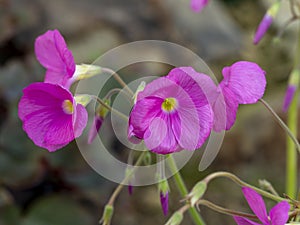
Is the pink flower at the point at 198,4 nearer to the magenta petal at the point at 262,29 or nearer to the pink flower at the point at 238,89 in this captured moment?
the magenta petal at the point at 262,29

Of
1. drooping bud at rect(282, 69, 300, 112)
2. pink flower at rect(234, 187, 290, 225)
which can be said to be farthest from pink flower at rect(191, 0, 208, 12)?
pink flower at rect(234, 187, 290, 225)

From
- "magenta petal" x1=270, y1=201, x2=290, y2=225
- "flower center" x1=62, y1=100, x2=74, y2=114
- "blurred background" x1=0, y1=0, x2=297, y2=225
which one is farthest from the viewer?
"blurred background" x1=0, y1=0, x2=297, y2=225

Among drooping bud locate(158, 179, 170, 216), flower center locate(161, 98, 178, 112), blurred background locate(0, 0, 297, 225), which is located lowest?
blurred background locate(0, 0, 297, 225)

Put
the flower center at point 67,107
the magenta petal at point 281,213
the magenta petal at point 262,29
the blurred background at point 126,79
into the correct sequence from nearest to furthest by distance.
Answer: the magenta petal at point 281,213 → the flower center at point 67,107 → the magenta petal at point 262,29 → the blurred background at point 126,79

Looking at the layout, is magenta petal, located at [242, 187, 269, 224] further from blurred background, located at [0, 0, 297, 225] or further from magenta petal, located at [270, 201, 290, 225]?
blurred background, located at [0, 0, 297, 225]

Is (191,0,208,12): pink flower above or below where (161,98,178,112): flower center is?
above

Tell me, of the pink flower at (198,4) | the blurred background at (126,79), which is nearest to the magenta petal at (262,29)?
the pink flower at (198,4)

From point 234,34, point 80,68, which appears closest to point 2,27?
point 234,34
